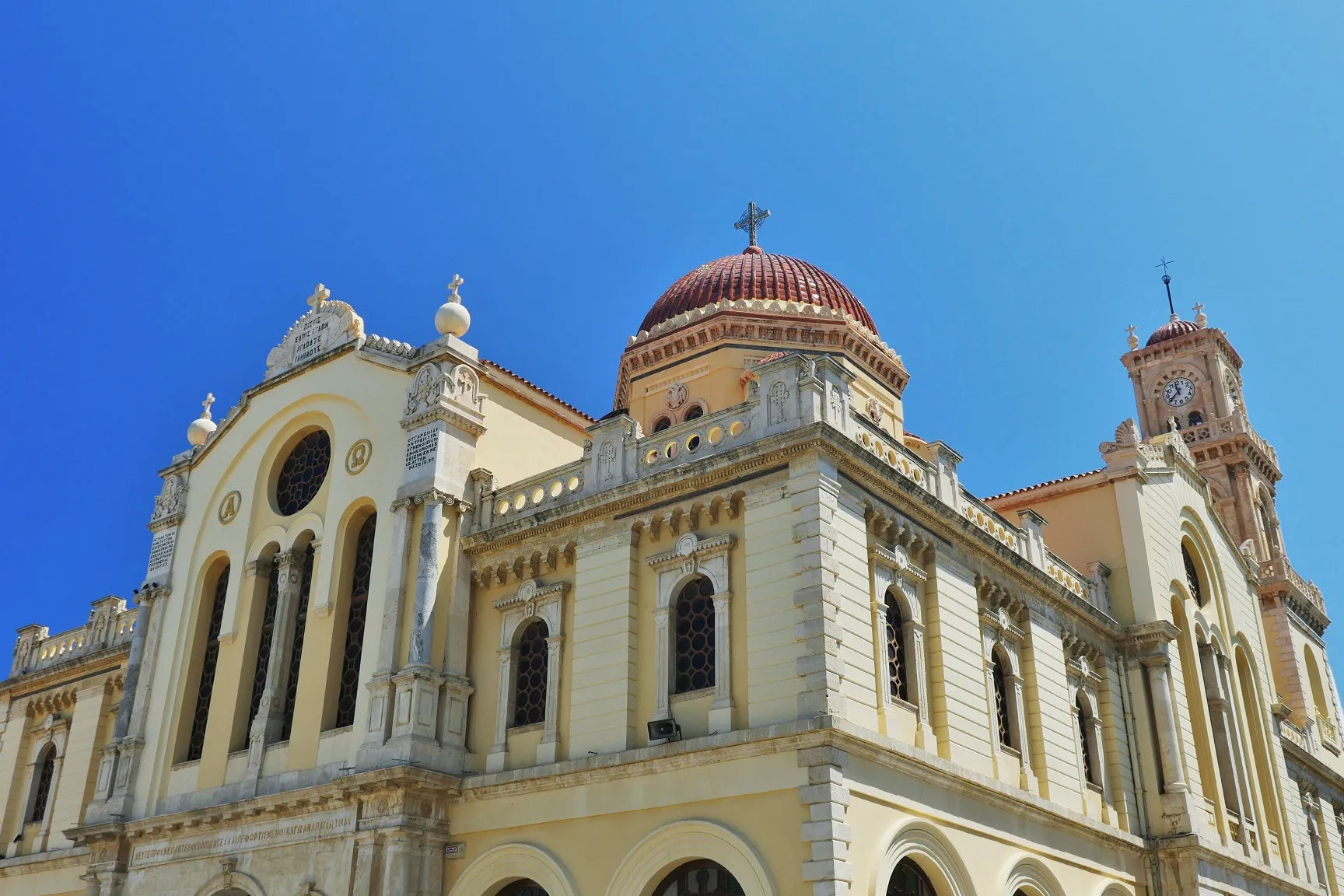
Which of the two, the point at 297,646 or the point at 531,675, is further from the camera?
the point at 297,646

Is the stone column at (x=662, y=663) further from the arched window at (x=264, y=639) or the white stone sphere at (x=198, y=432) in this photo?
the white stone sphere at (x=198, y=432)

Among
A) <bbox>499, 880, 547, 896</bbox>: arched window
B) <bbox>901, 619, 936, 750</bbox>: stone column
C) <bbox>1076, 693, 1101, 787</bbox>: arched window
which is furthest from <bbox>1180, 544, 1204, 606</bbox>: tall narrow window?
<bbox>499, 880, 547, 896</bbox>: arched window

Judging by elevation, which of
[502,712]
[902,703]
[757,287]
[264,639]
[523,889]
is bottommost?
[523,889]

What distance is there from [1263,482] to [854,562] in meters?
36.5

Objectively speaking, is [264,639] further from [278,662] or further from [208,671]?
[208,671]

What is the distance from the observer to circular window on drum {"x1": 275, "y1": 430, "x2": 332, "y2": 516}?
24047mm

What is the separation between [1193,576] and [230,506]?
70.3 feet

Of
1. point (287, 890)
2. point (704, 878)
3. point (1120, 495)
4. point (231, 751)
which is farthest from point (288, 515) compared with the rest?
point (1120, 495)

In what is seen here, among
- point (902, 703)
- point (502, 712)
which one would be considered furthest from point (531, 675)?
point (902, 703)

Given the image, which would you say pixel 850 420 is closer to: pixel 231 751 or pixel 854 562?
pixel 854 562

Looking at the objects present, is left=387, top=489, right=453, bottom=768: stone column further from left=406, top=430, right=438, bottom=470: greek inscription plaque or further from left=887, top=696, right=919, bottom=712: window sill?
left=887, top=696, right=919, bottom=712: window sill

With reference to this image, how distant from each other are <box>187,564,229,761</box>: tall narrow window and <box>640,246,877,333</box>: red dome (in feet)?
35.0

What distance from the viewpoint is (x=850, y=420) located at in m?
18.6

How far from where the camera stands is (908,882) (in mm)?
17219
